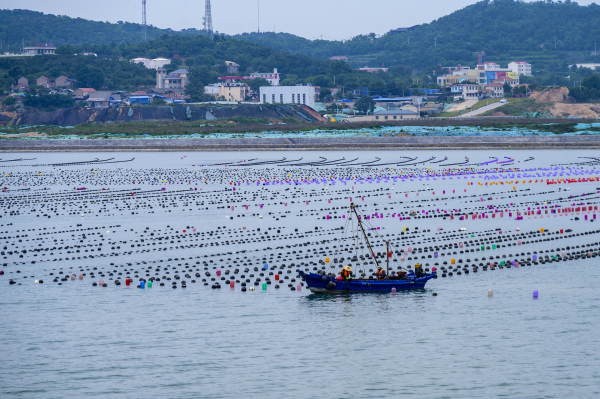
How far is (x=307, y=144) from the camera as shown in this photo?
149625mm

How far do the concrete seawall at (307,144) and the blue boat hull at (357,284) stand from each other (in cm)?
10760

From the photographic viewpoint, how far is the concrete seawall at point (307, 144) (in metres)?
140

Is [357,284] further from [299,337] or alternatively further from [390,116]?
[390,116]

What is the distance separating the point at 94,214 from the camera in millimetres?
64688

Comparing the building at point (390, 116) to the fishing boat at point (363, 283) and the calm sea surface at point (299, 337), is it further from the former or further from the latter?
the fishing boat at point (363, 283)

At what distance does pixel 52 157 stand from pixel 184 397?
12631 cm

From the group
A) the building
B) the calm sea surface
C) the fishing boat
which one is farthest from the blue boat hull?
the building

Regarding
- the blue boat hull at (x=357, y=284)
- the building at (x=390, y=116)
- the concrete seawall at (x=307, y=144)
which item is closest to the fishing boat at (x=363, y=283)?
the blue boat hull at (x=357, y=284)

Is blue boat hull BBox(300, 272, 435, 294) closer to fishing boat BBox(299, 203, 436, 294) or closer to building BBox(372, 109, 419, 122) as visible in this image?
fishing boat BBox(299, 203, 436, 294)

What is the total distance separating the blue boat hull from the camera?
3531cm

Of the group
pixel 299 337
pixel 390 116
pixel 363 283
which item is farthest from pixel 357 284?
pixel 390 116

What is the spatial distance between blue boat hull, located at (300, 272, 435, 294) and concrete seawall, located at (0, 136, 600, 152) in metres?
108

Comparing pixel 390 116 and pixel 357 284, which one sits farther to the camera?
pixel 390 116

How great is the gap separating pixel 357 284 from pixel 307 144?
377ft
